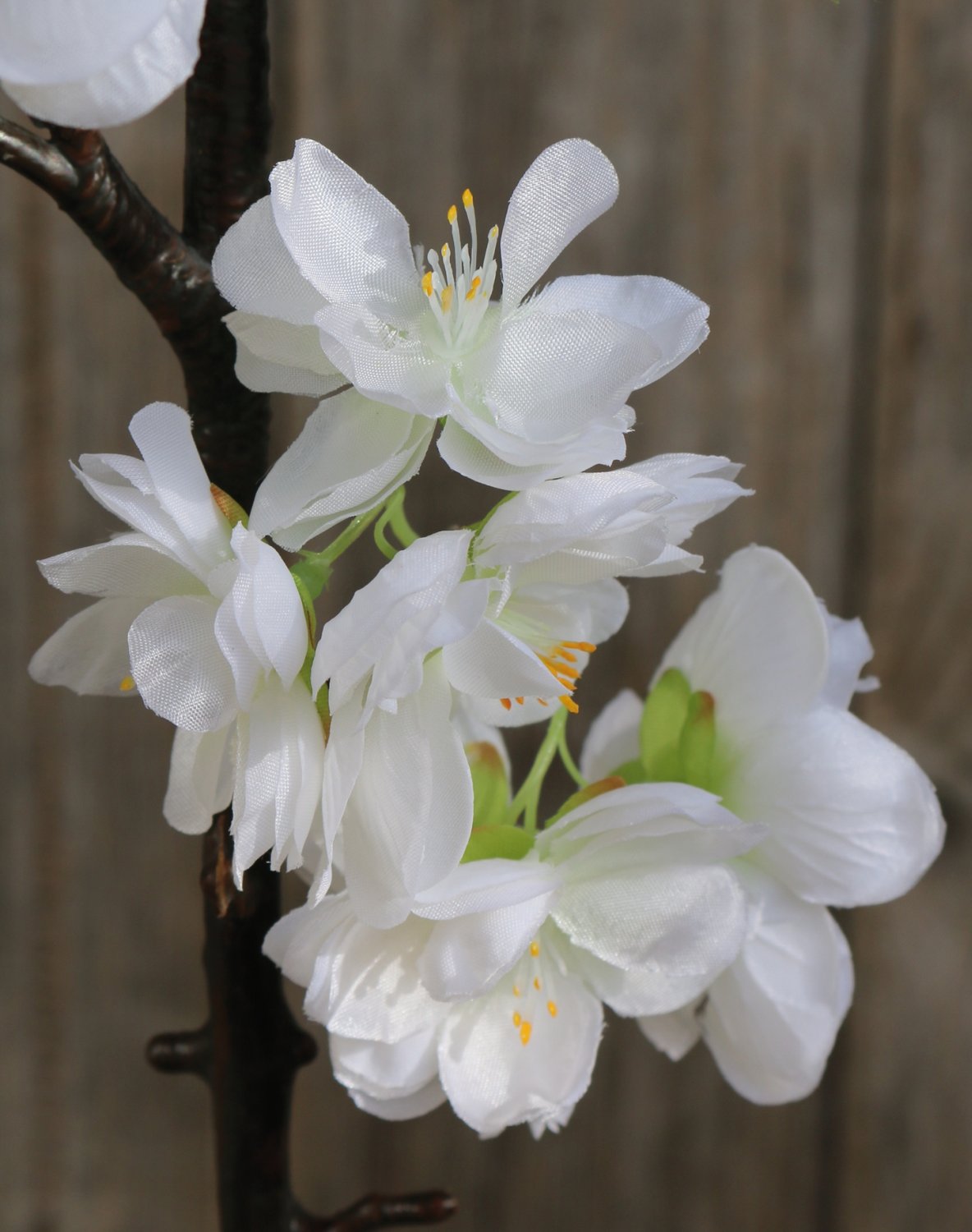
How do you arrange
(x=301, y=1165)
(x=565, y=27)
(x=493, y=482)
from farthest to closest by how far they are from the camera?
(x=301, y=1165) < (x=565, y=27) < (x=493, y=482)

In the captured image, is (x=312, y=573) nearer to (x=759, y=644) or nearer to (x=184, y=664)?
(x=184, y=664)

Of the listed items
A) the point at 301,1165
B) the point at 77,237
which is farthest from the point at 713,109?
the point at 301,1165

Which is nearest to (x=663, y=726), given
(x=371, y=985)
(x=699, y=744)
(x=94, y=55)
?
(x=699, y=744)

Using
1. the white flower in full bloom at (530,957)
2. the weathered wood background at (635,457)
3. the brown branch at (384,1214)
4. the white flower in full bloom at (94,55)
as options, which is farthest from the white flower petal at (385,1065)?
the weathered wood background at (635,457)

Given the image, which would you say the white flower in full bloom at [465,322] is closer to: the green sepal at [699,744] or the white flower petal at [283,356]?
the white flower petal at [283,356]

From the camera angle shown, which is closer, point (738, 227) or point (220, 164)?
point (220, 164)

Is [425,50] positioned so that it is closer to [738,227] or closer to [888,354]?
[738,227]

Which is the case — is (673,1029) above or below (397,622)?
below
